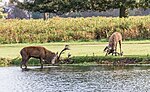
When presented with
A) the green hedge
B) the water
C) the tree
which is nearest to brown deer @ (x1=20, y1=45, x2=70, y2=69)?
the water

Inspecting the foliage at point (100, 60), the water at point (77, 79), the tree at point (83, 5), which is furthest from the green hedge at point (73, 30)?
the water at point (77, 79)

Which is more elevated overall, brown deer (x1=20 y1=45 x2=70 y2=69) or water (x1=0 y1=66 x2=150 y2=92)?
brown deer (x1=20 y1=45 x2=70 y2=69)

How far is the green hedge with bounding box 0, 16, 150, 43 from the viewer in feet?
149

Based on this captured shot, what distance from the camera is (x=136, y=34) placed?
45906 millimetres

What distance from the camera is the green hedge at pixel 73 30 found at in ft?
149

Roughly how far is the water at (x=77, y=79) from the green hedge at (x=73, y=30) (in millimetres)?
18781

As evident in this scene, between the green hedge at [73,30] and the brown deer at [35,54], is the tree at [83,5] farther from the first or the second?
the brown deer at [35,54]

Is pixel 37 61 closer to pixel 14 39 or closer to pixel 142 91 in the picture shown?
pixel 142 91

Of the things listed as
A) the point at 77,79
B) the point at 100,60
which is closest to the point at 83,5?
the point at 100,60

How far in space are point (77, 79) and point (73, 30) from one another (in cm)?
2474

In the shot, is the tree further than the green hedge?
Yes

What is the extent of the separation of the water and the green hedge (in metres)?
18.8

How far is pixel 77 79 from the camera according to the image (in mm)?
21578

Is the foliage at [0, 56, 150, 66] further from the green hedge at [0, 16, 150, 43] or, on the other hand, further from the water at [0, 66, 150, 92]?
the green hedge at [0, 16, 150, 43]
